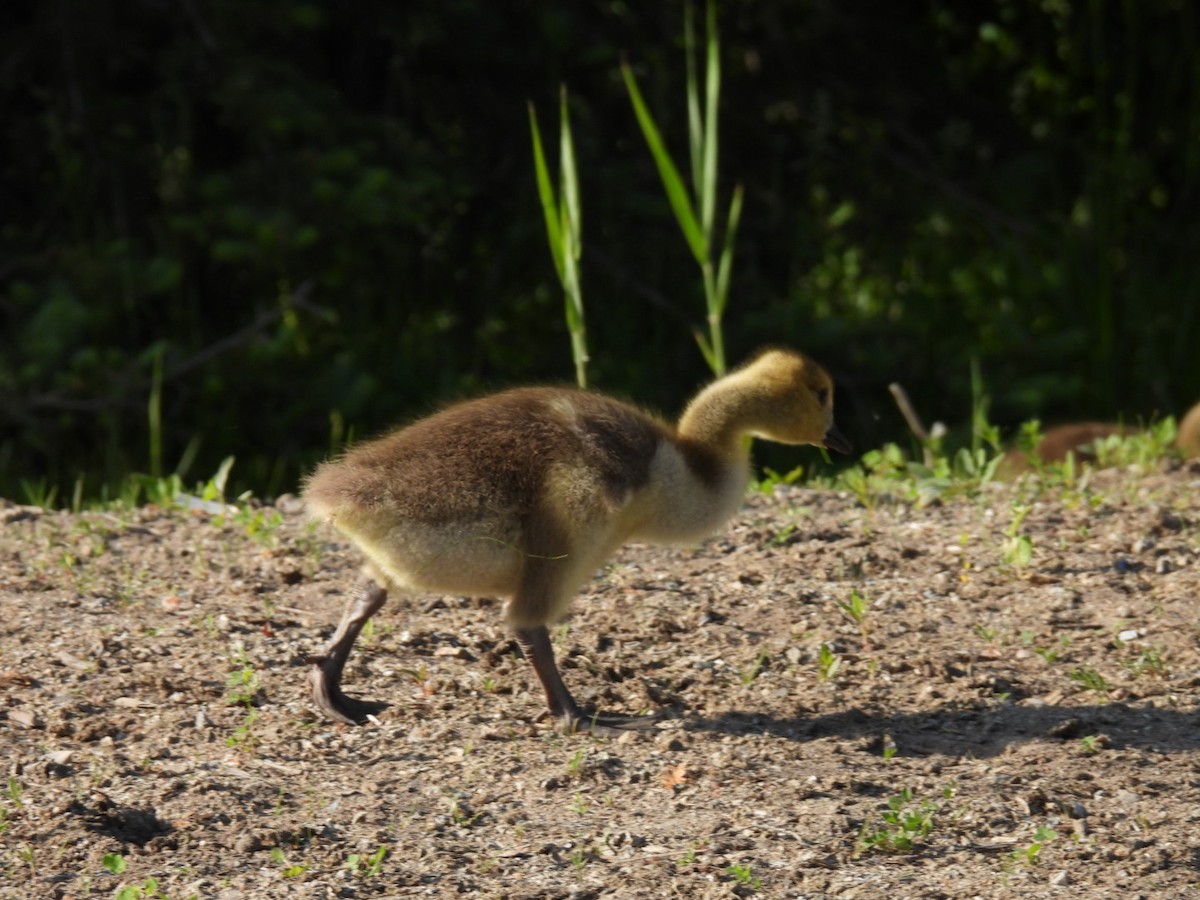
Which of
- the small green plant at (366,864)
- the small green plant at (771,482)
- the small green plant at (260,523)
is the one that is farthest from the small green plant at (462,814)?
the small green plant at (771,482)

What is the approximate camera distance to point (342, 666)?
4.48m

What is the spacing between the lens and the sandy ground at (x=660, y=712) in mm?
3746

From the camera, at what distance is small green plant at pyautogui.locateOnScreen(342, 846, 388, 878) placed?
12.1 feet

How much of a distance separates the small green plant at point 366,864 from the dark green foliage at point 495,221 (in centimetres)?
435

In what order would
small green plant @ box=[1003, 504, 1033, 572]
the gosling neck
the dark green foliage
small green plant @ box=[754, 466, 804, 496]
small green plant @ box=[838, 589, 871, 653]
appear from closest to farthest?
the gosling neck → small green plant @ box=[838, 589, 871, 653] → small green plant @ box=[1003, 504, 1033, 572] → small green plant @ box=[754, 466, 804, 496] → the dark green foliage

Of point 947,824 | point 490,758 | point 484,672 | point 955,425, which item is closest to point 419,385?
point 955,425

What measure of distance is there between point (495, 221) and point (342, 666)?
5.17m

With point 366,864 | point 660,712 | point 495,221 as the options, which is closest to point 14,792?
point 366,864

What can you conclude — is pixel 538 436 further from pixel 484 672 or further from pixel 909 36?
pixel 909 36

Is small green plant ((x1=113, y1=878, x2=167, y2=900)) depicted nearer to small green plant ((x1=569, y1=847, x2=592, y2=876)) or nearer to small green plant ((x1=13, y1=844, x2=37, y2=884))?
small green plant ((x1=13, y1=844, x2=37, y2=884))

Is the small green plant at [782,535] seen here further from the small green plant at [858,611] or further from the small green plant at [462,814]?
the small green plant at [462,814]

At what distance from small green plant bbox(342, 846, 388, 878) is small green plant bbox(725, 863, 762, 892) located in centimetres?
74

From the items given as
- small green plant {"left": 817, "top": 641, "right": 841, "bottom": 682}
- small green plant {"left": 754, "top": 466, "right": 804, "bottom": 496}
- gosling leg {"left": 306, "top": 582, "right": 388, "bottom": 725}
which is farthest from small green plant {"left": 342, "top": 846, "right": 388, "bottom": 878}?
small green plant {"left": 754, "top": 466, "right": 804, "bottom": 496}

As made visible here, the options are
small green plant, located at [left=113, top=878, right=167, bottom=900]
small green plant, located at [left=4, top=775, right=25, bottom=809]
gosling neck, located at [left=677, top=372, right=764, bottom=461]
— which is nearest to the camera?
small green plant, located at [left=113, top=878, right=167, bottom=900]
